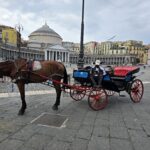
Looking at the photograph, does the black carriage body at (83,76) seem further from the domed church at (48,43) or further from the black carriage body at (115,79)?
the domed church at (48,43)

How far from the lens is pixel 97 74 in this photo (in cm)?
711

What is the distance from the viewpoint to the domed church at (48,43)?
337 ft

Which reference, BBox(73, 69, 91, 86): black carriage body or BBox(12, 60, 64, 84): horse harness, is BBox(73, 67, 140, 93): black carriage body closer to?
BBox(73, 69, 91, 86): black carriage body

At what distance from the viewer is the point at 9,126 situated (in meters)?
5.03

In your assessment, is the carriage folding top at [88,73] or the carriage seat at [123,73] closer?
the carriage folding top at [88,73]

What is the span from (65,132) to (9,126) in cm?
134

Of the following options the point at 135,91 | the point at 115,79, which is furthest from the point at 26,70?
the point at 135,91

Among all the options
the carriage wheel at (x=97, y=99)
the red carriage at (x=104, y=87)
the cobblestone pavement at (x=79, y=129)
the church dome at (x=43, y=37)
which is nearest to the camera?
the cobblestone pavement at (x=79, y=129)

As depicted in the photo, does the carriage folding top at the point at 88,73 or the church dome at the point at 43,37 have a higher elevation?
the church dome at the point at 43,37

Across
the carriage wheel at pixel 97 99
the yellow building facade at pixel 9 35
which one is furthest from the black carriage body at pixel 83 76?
the yellow building facade at pixel 9 35

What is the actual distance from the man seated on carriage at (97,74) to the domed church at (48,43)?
94.4 m

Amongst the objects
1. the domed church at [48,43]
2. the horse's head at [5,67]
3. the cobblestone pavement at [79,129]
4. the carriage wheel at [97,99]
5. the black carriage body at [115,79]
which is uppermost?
the domed church at [48,43]

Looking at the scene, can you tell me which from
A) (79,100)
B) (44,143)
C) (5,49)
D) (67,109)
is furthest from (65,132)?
(5,49)

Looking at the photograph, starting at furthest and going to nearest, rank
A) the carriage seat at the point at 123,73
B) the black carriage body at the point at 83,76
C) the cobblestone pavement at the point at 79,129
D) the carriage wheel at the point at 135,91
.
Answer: the carriage wheel at the point at 135,91
the carriage seat at the point at 123,73
the black carriage body at the point at 83,76
the cobblestone pavement at the point at 79,129
